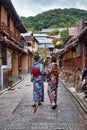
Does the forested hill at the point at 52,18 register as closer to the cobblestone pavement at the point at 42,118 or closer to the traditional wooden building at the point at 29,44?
the traditional wooden building at the point at 29,44

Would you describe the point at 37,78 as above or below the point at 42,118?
above

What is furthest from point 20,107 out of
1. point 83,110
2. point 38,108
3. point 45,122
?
point 45,122

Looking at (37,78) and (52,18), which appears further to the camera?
(52,18)

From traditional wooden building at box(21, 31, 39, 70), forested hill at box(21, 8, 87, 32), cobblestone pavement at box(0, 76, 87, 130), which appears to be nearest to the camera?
cobblestone pavement at box(0, 76, 87, 130)

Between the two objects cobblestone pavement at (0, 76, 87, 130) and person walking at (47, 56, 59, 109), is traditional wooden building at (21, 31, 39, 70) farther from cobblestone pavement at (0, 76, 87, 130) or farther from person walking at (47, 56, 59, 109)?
cobblestone pavement at (0, 76, 87, 130)

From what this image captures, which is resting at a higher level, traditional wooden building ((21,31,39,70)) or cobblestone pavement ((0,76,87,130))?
traditional wooden building ((21,31,39,70))

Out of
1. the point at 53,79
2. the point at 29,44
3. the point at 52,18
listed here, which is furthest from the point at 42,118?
the point at 52,18

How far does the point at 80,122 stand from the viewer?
8680mm

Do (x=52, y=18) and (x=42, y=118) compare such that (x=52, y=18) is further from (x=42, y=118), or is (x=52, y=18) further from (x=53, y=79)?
(x=42, y=118)

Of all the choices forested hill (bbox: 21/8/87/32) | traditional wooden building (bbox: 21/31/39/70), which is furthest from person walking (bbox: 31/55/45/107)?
forested hill (bbox: 21/8/87/32)

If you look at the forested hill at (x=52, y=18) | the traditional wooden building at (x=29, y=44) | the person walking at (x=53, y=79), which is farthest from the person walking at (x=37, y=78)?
the forested hill at (x=52, y=18)

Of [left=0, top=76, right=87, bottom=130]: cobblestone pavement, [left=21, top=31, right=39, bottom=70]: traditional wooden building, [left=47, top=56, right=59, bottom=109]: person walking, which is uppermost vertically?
[left=21, top=31, right=39, bottom=70]: traditional wooden building

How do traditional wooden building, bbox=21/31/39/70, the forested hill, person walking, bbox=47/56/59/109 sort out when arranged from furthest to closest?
the forested hill, traditional wooden building, bbox=21/31/39/70, person walking, bbox=47/56/59/109

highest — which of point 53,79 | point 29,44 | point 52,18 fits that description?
point 52,18
